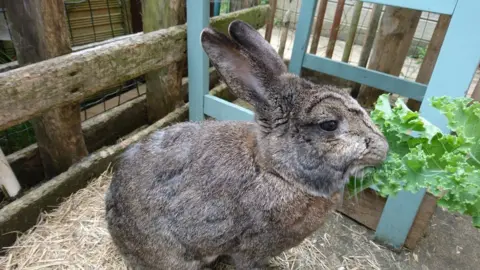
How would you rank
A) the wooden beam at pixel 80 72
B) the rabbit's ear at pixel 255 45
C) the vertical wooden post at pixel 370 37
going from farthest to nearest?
the vertical wooden post at pixel 370 37, the wooden beam at pixel 80 72, the rabbit's ear at pixel 255 45

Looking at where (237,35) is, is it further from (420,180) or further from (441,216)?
(441,216)

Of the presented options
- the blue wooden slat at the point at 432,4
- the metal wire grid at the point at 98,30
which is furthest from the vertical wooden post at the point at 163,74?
the blue wooden slat at the point at 432,4

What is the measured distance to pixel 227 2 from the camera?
4699mm

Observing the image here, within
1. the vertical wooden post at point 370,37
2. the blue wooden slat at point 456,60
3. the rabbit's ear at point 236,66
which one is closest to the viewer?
the rabbit's ear at point 236,66

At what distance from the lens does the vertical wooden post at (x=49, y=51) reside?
7.68ft

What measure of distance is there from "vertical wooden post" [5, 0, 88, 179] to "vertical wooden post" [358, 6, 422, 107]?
308cm

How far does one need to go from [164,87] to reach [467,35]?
235 centimetres

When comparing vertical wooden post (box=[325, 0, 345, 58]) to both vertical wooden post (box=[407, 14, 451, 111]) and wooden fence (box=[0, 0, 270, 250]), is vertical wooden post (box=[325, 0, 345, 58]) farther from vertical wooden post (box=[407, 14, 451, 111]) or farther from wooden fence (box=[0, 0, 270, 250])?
wooden fence (box=[0, 0, 270, 250])

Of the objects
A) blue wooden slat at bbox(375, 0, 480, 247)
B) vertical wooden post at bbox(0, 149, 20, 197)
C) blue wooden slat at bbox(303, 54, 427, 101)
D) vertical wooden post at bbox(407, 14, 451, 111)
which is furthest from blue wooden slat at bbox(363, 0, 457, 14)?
vertical wooden post at bbox(0, 149, 20, 197)

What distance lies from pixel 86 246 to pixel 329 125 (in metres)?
1.80

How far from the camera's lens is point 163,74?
3.34 meters

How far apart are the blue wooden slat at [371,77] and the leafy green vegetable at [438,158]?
6.19 ft

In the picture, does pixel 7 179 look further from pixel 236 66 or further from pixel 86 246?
pixel 236 66

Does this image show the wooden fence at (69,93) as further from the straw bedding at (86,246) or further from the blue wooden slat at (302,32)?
the blue wooden slat at (302,32)
